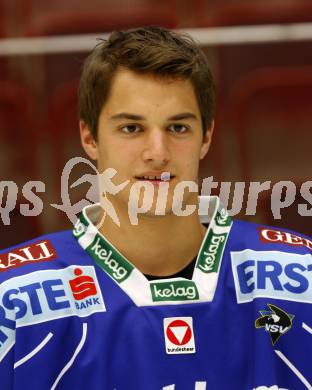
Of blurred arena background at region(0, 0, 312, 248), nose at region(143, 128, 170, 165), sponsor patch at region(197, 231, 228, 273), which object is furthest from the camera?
blurred arena background at region(0, 0, 312, 248)

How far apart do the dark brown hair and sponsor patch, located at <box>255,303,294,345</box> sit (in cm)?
35

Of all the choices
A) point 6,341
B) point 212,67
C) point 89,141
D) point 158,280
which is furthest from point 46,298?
point 212,67

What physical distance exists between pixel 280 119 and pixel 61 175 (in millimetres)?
658

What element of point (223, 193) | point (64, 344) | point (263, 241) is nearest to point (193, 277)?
point (263, 241)

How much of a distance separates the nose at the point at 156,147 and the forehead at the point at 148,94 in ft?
0.13

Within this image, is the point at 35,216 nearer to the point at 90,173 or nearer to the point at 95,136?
the point at 90,173

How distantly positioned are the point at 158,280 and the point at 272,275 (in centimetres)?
21

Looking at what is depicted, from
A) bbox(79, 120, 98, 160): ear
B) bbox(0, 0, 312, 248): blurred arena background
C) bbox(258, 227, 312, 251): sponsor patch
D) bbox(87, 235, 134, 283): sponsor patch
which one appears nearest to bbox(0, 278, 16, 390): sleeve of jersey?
bbox(87, 235, 134, 283): sponsor patch

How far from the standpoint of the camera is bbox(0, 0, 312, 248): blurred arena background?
255cm

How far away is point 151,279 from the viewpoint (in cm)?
160

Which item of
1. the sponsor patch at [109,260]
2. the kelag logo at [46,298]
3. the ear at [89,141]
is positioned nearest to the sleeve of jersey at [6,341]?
the kelag logo at [46,298]

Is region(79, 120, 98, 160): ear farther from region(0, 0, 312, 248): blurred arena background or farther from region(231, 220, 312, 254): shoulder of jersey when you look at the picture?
region(0, 0, 312, 248): blurred arena background

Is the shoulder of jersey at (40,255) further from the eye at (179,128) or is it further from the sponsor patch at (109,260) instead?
the eye at (179,128)

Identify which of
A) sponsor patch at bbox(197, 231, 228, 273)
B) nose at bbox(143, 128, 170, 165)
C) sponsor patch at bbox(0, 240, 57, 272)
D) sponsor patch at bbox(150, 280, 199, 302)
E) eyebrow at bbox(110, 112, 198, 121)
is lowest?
sponsor patch at bbox(150, 280, 199, 302)
